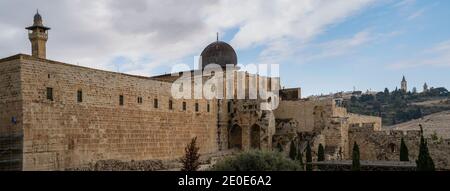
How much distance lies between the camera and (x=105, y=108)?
23703 mm

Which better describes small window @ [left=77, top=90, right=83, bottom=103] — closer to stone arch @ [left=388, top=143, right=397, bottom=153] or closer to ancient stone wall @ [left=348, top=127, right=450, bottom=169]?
ancient stone wall @ [left=348, top=127, right=450, bottom=169]

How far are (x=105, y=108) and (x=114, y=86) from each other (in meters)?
1.27

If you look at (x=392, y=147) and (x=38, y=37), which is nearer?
(x=38, y=37)

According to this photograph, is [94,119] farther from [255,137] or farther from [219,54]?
[219,54]

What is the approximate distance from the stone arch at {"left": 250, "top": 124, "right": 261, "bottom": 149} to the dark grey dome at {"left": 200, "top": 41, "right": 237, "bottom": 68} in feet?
17.7

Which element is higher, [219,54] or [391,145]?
[219,54]

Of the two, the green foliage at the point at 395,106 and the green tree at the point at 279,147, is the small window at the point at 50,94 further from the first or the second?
the green foliage at the point at 395,106

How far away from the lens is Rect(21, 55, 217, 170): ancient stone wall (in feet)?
66.2

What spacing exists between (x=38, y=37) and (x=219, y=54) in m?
14.2

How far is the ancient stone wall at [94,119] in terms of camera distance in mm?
20172

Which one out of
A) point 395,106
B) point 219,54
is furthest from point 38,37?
point 395,106

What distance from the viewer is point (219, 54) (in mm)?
36438
